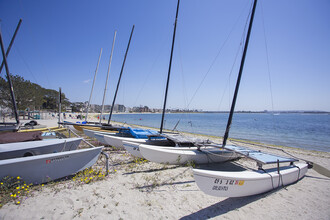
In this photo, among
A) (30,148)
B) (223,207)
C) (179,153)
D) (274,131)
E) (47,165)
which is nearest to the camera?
(223,207)

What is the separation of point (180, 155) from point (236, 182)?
268cm

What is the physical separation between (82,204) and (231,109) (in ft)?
22.7

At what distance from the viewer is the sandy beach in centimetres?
310

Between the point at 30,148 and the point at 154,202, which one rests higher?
the point at 30,148

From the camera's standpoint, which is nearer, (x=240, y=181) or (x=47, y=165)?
(x=240, y=181)

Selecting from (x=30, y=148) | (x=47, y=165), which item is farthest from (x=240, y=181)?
(x=30, y=148)

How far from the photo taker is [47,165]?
3.89m

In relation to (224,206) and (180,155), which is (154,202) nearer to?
(224,206)

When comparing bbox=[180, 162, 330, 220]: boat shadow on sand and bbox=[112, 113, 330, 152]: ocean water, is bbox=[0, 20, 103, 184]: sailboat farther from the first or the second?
bbox=[112, 113, 330, 152]: ocean water

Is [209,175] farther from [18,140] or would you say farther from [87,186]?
[18,140]

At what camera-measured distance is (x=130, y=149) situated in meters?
6.30

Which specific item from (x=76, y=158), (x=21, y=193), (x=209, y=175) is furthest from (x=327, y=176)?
(x=21, y=193)

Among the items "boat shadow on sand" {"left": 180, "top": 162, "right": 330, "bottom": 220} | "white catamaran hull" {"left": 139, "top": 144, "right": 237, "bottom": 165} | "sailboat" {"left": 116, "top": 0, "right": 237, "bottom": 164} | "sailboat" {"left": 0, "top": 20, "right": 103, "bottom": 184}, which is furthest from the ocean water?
"sailboat" {"left": 0, "top": 20, "right": 103, "bottom": 184}

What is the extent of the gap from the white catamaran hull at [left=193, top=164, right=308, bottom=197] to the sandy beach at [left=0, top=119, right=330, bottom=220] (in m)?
0.29
